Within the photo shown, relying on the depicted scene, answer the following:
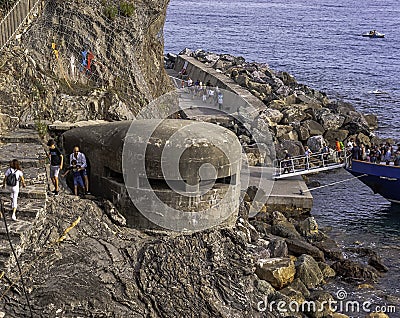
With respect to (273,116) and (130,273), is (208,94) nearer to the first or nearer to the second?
(273,116)

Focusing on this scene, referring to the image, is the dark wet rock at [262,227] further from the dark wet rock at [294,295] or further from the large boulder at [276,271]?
the dark wet rock at [294,295]

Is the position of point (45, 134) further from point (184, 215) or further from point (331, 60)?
point (331, 60)

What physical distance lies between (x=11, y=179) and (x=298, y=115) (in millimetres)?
25275

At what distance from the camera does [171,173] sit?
14.8 meters

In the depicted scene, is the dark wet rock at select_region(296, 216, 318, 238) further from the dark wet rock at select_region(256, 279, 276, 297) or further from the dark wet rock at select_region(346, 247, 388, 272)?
the dark wet rock at select_region(256, 279, 276, 297)

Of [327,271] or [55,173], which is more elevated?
[55,173]

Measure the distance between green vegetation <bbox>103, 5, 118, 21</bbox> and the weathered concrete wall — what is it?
530 inches

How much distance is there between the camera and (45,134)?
18.2 m

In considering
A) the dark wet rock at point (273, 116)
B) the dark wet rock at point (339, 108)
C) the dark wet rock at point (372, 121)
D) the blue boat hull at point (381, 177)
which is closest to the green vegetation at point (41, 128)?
the blue boat hull at point (381, 177)

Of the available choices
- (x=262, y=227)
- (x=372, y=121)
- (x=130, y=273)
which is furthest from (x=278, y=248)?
(x=372, y=121)

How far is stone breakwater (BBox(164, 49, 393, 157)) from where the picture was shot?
34.1 m

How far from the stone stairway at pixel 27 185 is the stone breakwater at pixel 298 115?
16048mm

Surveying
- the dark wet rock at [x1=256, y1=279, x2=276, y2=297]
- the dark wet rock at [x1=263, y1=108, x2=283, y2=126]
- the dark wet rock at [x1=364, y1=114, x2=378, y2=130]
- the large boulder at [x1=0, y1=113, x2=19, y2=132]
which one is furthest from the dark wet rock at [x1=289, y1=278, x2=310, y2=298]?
the dark wet rock at [x1=364, y1=114, x2=378, y2=130]

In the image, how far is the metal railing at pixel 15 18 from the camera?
21.6 m
